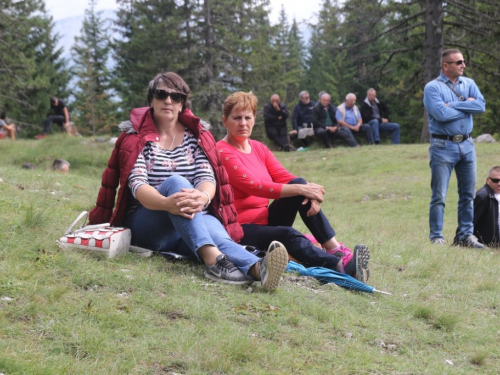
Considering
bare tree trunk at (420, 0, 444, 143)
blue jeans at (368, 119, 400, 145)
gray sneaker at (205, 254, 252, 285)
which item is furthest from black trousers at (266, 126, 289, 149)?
gray sneaker at (205, 254, 252, 285)

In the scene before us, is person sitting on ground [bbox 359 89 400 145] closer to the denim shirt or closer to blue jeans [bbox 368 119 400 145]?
blue jeans [bbox 368 119 400 145]

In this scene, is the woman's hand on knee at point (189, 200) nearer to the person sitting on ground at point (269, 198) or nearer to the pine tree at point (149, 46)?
the person sitting on ground at point (269, 198)

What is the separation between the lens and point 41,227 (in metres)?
5.37

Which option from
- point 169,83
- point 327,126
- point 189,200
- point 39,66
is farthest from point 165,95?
point 39,66

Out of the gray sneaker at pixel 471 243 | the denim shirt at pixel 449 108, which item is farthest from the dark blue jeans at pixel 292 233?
the gray sneaker at pixel 471 243

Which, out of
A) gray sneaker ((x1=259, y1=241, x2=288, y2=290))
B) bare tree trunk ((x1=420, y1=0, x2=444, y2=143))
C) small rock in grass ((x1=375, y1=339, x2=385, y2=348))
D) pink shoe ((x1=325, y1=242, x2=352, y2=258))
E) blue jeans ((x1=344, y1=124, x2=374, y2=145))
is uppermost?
bare tree trunk ((x1=420, y1=0, x2=444, y2=143))

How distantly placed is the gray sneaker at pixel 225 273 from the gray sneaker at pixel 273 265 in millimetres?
186

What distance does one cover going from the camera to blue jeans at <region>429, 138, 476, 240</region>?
8188 millimetres

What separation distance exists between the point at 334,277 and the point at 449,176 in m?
3.96

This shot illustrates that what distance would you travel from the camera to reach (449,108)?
26.6ft

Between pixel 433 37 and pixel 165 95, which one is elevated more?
pixel 433 37

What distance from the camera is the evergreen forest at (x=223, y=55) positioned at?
22625mm

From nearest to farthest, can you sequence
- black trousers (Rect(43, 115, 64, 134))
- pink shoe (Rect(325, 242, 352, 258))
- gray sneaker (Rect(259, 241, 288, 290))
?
gray sneaker (Rect(259, 241, 288, 290)) → pink shoe (Rect(325, 242, 352, 258)) → black trousers (Rect(43, 115, 64, 134))

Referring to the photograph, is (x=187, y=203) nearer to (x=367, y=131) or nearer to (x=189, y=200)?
(x=189, y=200)
